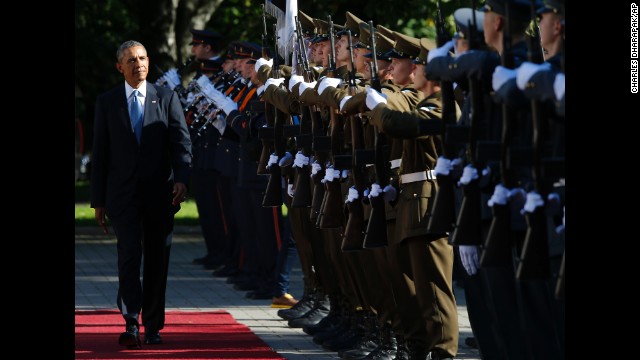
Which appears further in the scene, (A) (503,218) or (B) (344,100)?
(B) (344,100)

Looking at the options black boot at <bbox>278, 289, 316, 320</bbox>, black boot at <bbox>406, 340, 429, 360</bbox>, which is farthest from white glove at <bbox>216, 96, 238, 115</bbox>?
black boot at <bbox>406, 340, 429, 360</bbox>

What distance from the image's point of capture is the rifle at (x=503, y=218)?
6.31 m

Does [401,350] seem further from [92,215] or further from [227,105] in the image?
[92,215]

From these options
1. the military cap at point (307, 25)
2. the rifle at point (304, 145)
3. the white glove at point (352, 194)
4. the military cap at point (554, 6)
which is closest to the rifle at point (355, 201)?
the white glove at point (352, 194)

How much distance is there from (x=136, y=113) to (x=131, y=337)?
1.46m

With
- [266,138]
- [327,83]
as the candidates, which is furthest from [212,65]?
[327,83]

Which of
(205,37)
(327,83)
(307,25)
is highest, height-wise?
(205,37)

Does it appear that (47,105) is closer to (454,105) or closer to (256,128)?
(454,105)

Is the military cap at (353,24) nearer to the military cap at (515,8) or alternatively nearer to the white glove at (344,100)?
the white glove at (344,100)

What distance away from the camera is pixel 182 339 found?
34.0ft

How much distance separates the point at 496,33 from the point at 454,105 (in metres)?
0.77

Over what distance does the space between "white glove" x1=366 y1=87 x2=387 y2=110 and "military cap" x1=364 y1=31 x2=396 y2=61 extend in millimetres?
745

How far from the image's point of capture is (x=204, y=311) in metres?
12.2

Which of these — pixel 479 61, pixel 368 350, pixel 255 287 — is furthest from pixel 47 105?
pixel 255 287
